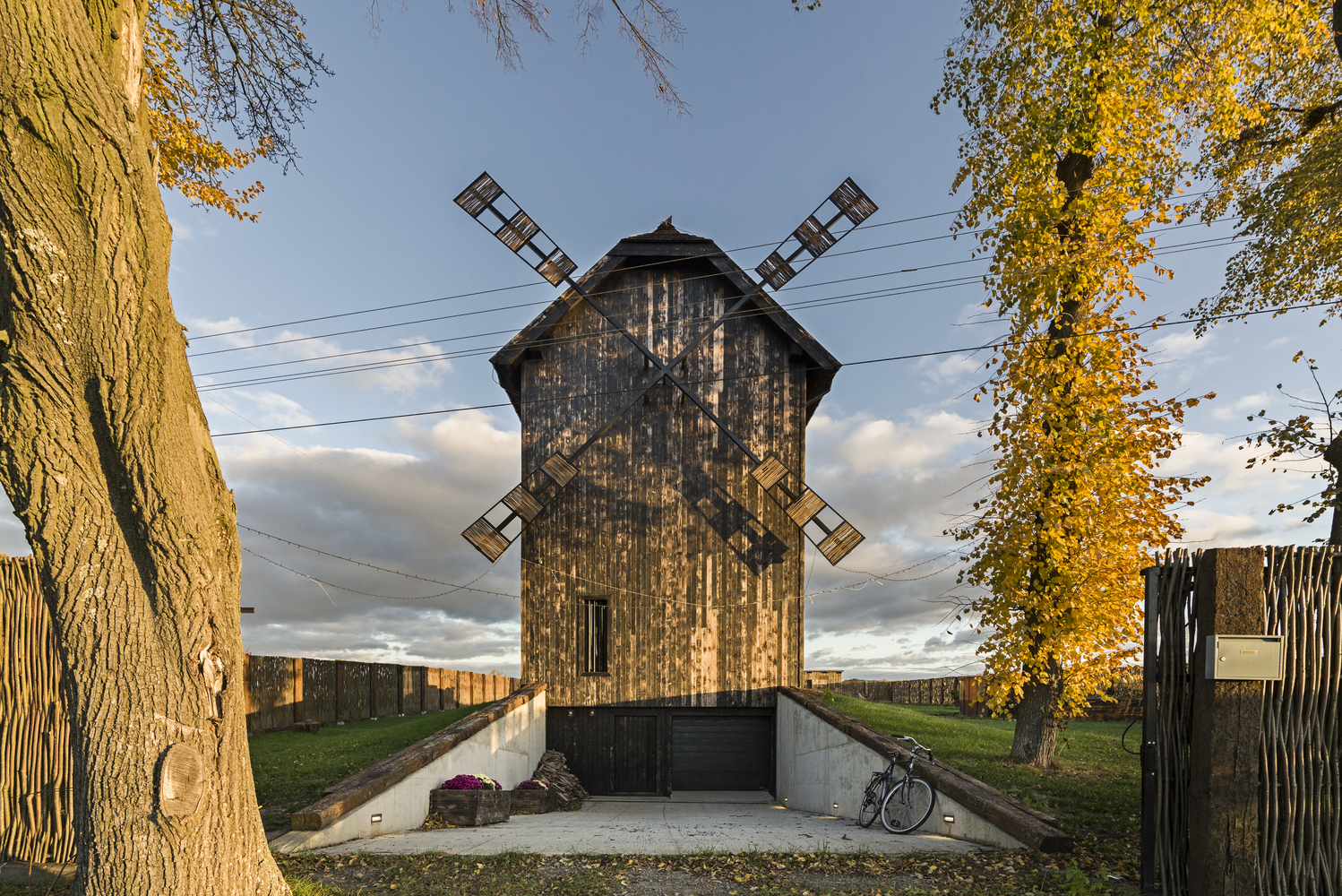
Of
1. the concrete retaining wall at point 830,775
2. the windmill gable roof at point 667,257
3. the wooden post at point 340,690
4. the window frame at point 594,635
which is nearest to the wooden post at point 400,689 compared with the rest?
the wooden post at point 340,690

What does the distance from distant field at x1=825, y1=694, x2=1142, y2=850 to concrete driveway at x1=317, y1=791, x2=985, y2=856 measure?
71.6 inches

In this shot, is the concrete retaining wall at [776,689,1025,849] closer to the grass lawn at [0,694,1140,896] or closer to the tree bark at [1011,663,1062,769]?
the grass lawn at [0,694,1140,896]

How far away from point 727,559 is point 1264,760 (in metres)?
11.4

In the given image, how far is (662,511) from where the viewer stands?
16.7 metres

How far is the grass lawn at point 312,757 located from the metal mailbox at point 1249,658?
9.46 meters

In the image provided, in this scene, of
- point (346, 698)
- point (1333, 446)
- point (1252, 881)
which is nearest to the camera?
point (1252, 881)

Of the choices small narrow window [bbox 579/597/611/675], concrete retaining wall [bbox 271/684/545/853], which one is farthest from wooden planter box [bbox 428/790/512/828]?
small narrow window [bbox 579/597/611/675]

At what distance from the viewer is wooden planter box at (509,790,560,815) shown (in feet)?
38.5

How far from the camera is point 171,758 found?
14.4ft

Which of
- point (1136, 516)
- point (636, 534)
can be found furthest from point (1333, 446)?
point (636, 534)

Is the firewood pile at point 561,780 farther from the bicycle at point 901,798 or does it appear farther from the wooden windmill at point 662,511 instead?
the bicycle at point 901,798

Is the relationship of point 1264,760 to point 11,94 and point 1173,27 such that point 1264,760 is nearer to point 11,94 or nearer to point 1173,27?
point 11,94

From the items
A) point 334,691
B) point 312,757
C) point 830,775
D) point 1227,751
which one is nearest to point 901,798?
point 830,775

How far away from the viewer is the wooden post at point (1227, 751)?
543cm
